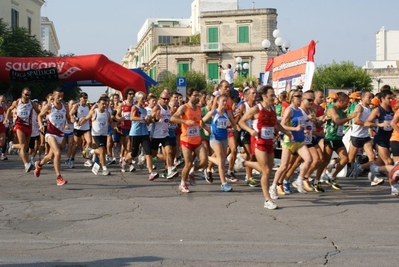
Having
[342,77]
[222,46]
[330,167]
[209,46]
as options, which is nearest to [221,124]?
[330,167]

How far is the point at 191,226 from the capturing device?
9117 millimetres

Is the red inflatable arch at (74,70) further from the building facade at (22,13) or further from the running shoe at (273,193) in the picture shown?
the building facade at (22,13)

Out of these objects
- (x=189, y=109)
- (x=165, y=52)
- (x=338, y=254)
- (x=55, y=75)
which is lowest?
(x=338, y=254)

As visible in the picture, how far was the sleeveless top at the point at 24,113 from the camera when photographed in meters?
15.7

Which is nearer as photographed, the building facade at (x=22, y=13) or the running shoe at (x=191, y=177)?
the running shoe at (x=191, y=177)

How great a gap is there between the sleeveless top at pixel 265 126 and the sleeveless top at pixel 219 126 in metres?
1.59

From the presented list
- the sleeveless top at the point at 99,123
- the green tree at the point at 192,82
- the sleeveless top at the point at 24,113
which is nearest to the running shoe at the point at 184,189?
the sleeveless top at the point at 99,123

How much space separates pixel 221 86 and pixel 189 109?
1346 mm

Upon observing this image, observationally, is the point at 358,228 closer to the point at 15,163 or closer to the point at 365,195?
the point at 365,195

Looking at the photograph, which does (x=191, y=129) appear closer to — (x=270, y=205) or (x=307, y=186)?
(x=307, y=186)

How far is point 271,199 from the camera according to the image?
36.3 feet

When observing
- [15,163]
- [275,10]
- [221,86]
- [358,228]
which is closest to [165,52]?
[275,10]

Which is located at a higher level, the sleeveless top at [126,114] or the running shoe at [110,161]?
the sleeveless top at [126,114]

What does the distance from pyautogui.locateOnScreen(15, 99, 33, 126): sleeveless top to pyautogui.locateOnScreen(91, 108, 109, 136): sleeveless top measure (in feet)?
4.49
